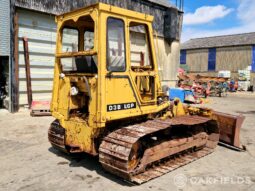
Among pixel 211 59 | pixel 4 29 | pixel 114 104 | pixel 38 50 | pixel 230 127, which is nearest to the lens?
pixel 114 104

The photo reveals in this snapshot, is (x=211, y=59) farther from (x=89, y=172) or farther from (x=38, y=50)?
(x=89, y=172)

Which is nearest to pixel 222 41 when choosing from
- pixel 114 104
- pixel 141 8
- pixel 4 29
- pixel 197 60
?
pixel 197 60

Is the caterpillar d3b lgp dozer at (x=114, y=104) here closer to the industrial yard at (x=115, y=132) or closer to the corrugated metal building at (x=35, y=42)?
the industrial yard at (x=115, y=132)

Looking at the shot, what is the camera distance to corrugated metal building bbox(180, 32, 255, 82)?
37219mm

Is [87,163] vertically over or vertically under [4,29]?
under

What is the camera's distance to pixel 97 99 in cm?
475

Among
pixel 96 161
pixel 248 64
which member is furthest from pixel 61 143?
pixel 248 64

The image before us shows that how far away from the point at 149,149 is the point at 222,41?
39611 millimetres

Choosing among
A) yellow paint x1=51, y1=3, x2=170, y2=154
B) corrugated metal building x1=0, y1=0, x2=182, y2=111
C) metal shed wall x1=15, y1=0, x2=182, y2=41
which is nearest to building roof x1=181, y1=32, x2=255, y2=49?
metal shed wall x1=15, y1=0, x2=182, y2=41

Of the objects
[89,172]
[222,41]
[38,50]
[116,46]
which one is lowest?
[89,172]

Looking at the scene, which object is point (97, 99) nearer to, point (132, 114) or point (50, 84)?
point (132, 114)

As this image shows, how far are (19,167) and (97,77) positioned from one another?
246 centimetres

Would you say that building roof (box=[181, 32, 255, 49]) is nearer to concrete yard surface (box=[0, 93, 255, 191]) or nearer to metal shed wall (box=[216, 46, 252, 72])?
metal shed wall (box=[216, 46, 252, 72])

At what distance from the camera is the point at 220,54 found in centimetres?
3997
